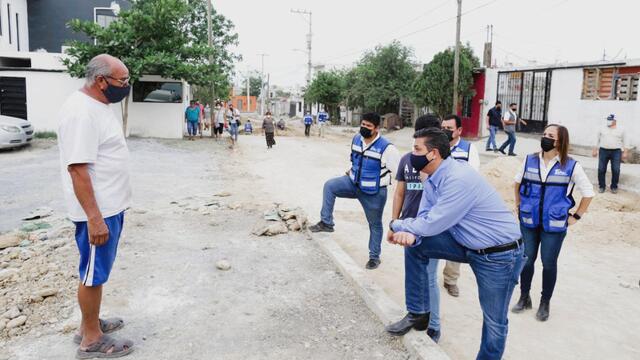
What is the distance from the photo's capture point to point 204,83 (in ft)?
67.4

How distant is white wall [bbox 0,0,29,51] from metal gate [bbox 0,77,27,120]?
241 centimetres

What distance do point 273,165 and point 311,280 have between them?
10793 mm

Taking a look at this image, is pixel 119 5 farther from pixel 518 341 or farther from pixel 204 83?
pixel 518 341

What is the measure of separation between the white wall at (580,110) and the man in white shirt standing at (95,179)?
17.4 meters

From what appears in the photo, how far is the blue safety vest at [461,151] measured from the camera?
4859mm

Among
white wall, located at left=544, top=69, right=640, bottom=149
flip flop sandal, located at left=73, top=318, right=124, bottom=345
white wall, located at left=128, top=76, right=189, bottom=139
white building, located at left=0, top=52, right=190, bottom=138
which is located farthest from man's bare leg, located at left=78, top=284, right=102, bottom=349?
white wall, located at left=128, top=76, right=189, bottom=139

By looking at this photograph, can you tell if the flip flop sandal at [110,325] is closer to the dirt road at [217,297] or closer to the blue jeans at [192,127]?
the dirt road at [217,297]

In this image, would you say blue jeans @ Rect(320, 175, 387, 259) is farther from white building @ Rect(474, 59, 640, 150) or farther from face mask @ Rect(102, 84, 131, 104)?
white building @ Rect(474, 59, 640, 150)

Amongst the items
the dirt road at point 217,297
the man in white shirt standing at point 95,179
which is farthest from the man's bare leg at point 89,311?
the dirt road at point 217,297

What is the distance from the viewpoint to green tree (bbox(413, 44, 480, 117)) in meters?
25.8

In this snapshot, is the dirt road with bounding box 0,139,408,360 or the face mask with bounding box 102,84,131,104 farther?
the dirt road with bounding box 0,139,408,360

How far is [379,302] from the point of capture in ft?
14.5

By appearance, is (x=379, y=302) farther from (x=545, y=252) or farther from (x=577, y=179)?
(x=577, y=179)

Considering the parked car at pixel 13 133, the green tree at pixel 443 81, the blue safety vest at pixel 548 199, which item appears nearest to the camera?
the blue safety vest at pixel 548 199
